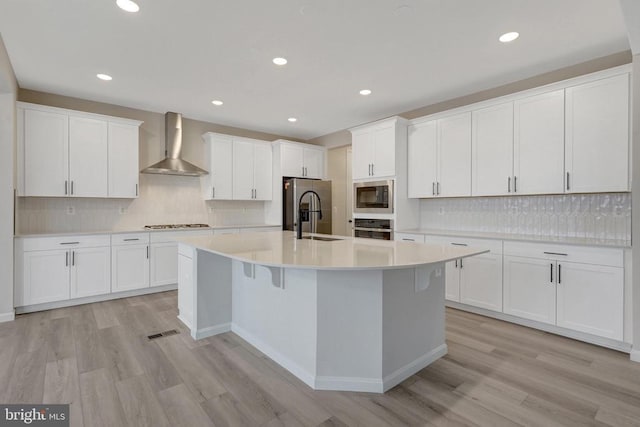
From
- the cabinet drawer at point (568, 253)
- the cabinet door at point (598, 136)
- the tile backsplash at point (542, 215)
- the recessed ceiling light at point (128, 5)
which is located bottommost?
the cabinet drawer at point (568, 253)

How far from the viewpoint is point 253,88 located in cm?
373

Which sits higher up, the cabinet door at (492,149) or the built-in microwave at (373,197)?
the cabinet door at (492,149)

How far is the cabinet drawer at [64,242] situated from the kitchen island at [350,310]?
219cm

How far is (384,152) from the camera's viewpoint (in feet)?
14.4

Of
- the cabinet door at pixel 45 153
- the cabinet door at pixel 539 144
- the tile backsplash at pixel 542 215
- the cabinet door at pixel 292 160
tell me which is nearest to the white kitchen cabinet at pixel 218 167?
the cabinet door at pixel 292 160

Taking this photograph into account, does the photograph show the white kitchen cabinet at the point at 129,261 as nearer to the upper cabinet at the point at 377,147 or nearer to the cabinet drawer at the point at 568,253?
the upper cabinet at the point at 377,147

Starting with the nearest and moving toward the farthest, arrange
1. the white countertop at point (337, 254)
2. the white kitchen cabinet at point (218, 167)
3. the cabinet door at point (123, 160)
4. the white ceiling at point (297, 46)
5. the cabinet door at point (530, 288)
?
the white countertop at point (337, 254) < the white ceiling at point (297, 46) < the cabinet door at point (530, 288) < the cabinet door at point (123, 160) < the white kitchen cabinet at point (218, 167)

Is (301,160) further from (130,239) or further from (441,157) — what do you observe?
(130,239)

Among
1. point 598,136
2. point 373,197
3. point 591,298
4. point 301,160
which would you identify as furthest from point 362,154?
point 591,298

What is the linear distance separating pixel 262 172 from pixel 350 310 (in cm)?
396

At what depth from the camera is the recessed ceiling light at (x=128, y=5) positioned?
216 centimetres

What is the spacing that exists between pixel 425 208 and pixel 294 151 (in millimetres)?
2488

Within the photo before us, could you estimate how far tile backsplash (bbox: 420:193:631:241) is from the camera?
302 cm

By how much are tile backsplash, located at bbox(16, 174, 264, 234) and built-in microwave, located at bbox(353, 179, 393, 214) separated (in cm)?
201
